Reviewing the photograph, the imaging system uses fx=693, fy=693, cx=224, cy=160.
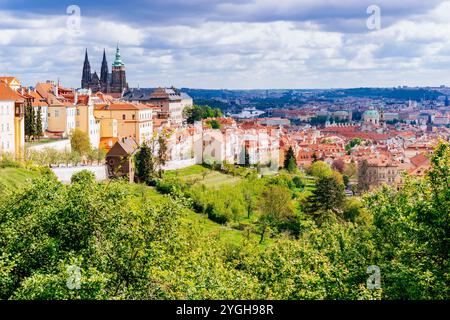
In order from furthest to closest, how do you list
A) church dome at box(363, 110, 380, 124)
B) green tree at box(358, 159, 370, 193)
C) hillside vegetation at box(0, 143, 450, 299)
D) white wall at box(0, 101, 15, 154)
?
church dome at box(363, 110, 380, 124) → green tree at box(358, 159, 370, 193) → white wall at box(0, 101, 15, 154) → hillside vegetation at box(0, 143, 450, 299)

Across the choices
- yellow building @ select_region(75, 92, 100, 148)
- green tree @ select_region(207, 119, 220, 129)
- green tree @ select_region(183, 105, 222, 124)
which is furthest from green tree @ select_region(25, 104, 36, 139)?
green tree @ select_region(183, 105, 222, 124)

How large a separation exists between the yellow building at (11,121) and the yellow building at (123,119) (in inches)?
536

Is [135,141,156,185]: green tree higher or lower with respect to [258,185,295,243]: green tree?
higher

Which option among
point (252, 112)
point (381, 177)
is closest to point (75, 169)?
point (381, 177)

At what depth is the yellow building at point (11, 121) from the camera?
99.1ft

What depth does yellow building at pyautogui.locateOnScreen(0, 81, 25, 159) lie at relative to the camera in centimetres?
3020

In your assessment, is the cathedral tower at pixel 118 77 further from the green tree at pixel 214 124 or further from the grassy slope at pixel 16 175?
the grassy slope at pixel 16 175

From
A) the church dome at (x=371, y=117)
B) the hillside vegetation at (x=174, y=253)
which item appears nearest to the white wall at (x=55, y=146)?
the hillside vegetation at (x=174, y=253)

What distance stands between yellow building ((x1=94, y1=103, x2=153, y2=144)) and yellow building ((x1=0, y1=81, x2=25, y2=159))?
13.6 meters

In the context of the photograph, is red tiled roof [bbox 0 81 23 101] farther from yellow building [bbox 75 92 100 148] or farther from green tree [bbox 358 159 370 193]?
green tree [bbox 358 159 370 193]

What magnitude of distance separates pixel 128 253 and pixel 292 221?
88.4 ft

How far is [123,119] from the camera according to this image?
157ft
